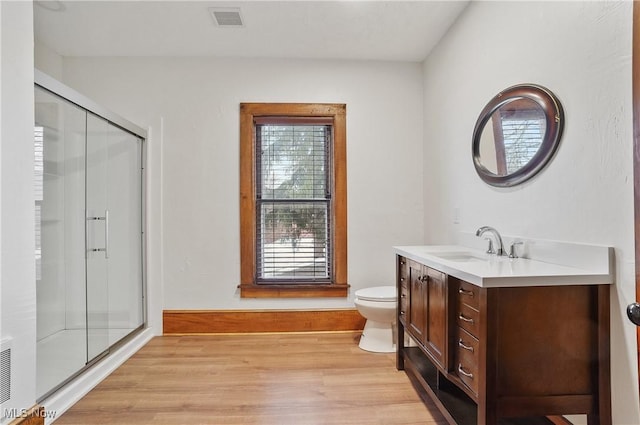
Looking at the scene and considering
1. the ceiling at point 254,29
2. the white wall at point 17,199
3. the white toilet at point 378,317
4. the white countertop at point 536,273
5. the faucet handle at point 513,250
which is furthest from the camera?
the white toilet at point 378,317

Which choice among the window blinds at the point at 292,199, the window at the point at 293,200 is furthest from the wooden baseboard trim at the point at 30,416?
the window blinds at the point at 292,199

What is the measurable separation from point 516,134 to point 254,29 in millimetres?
2119

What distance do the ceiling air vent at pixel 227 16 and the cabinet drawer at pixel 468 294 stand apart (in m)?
2.41

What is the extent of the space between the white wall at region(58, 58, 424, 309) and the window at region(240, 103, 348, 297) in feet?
0.31

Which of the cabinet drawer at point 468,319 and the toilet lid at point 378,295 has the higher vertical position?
the cabinet drawer at point 468,319

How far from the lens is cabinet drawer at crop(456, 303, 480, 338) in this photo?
1.46 m

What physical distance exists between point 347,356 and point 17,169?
93.3 inches

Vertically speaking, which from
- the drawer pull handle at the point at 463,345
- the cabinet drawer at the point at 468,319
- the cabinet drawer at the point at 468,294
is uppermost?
the cabinet drawer at the point at 468,294

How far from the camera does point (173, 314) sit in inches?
130

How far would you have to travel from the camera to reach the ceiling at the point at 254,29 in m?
2.57

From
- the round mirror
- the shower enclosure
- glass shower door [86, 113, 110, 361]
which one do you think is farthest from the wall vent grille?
the round mirror

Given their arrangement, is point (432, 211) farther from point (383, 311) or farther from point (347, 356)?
point (347, 356)

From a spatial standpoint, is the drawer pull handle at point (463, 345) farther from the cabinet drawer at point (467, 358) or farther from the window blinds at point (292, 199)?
the window blinds at point (292, 199)

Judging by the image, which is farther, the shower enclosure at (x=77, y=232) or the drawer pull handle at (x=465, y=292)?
the shower enclosure at (x=77, y=232)
